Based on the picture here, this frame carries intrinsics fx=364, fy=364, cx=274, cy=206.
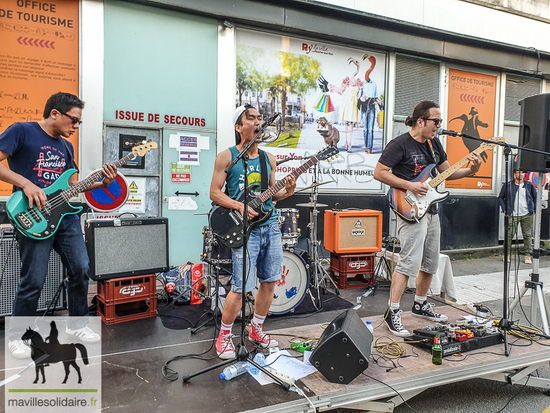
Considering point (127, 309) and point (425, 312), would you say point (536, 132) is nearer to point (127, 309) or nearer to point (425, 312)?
point (425, 312)

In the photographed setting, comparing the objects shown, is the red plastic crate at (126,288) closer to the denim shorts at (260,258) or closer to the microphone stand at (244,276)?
the denim shorts at (260,258)

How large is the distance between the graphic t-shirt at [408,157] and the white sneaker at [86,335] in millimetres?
3242

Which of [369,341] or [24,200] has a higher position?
[24,200]

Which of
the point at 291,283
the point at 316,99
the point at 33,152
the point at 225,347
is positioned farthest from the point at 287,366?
the point at 316,99

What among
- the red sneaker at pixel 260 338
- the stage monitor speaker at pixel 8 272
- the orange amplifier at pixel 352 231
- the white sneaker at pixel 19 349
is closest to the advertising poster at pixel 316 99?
the orange amplifier at pixel 352 231

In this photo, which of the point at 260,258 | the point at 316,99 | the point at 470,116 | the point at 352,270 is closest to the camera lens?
the point at 260,258

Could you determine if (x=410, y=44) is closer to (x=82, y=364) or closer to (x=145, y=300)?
(x=145, y=300)

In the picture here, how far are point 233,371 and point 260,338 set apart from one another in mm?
587

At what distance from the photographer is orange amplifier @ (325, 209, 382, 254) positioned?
18.2 ft

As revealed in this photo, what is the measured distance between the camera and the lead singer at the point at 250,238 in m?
3.00

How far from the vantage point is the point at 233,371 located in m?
2.72

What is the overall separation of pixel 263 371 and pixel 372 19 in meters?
6.99

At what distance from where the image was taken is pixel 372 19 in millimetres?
7203

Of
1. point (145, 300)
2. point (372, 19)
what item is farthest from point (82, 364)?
point (372, 19)
